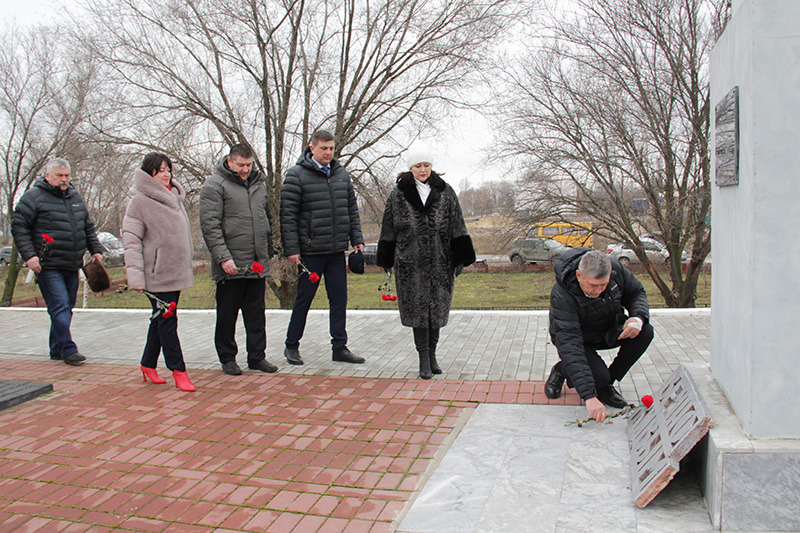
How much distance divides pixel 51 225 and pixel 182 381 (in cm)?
199

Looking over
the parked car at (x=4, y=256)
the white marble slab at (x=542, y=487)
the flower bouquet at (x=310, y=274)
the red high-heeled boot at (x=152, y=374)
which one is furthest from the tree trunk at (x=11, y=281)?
the parked car at (x=4, y=256)

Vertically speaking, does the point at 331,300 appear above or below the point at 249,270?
below

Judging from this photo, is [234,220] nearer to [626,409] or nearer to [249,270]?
[249,270]

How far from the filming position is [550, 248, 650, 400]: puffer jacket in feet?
11.1

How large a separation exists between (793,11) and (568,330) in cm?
180

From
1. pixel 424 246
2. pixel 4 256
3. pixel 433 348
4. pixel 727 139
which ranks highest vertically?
pixel 727 139

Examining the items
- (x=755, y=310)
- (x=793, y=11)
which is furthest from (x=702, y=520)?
(x=793, y=11)

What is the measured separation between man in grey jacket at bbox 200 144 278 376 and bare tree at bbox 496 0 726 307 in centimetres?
982

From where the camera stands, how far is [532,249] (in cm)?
1775

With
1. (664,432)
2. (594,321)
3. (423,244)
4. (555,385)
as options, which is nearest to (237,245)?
(423,244)

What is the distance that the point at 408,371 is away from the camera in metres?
4.84

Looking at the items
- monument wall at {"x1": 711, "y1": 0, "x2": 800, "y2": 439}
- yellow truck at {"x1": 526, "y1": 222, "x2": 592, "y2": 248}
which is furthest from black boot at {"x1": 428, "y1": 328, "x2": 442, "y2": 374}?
yellow truck at {"x1": 526, "y1": 222, "x2": 592, "y2": 248}

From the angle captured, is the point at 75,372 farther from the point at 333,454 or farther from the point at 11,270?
the point at 11,270

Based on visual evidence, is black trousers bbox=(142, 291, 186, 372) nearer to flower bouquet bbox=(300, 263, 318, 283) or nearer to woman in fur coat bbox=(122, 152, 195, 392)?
woman in fur coat bbox=(122, 152, 195, 392)
